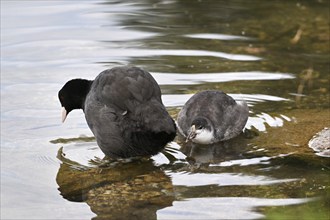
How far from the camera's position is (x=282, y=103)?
9609mm

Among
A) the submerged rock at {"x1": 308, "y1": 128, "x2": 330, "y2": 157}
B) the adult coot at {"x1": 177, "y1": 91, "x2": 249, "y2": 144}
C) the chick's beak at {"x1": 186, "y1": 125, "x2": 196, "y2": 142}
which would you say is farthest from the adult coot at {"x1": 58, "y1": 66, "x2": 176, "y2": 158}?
the submerged rock at {"x1": 308, "y1": 128, "x2": 330, "y2": 157}

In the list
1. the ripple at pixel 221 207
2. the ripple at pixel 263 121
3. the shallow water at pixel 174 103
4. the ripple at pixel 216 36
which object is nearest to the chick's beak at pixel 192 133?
the shallow water at pixel 174 103

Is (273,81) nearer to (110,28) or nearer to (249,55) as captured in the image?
(249,55)

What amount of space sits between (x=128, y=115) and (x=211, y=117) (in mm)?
1562

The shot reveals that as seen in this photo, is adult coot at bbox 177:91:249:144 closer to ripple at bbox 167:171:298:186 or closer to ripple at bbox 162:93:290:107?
ripple at bbox 162:93:290:107

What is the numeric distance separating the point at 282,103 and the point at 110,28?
12.9ft

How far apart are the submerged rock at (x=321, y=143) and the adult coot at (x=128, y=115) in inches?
59.3

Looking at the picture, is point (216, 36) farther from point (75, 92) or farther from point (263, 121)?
point (75, 92)

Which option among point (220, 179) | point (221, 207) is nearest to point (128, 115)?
point (220, 179)

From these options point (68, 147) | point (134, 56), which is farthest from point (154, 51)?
point (68, 147)

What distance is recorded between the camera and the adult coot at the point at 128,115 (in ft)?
25.0

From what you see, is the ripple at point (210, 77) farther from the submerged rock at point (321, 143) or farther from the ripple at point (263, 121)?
the submerged rock at point (321, 143)

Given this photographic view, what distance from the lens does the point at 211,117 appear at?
9.06m

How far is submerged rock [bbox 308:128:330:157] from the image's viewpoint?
8141 millimetres
